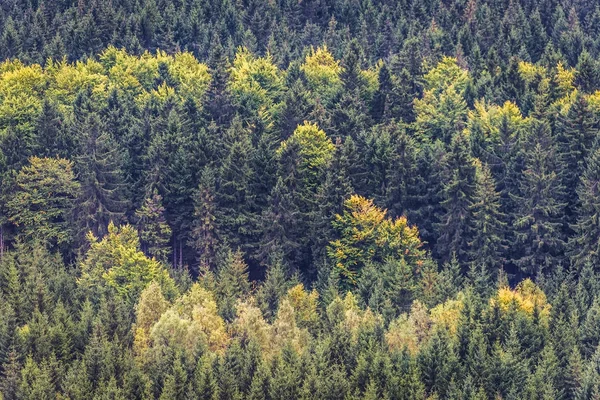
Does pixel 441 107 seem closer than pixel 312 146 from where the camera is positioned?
No

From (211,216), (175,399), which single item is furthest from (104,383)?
(211,216)

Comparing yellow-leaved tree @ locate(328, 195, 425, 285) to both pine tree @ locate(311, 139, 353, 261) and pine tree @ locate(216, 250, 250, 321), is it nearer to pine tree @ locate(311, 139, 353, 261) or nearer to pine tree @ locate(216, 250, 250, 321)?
pine tree @ locate(311, 139, 353, 261)

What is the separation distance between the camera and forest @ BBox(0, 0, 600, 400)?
359 feet

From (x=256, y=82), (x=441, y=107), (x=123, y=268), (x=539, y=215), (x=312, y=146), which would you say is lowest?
(x=123, y=268)

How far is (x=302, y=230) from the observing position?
135125mm

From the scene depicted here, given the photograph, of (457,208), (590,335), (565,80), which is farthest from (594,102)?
(590,335)

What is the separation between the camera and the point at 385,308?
121750 millimetres

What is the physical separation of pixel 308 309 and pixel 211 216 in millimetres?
16939

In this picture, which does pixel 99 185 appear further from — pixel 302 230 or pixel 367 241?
pixel 367 241

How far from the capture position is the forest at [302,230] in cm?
10944

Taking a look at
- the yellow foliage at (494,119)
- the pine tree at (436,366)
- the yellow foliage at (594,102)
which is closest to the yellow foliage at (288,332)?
the pine tree at (436,366)

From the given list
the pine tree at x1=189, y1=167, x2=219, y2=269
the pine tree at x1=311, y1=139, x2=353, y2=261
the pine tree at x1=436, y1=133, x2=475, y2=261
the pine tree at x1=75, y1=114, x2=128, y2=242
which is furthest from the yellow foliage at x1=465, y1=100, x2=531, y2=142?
the pine tree at x1=75, y1=114, x2=128, y2=242

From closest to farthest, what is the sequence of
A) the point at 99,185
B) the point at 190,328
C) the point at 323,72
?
the point at 190,328 < the point at 99,185 < the point at 323,72

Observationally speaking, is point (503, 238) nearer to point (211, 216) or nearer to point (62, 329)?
point (211, 216)
